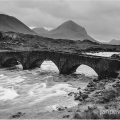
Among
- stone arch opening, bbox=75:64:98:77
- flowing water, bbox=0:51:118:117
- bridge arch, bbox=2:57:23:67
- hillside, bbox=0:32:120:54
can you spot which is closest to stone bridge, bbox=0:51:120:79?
bridge arch, bbox=2:57:23:67

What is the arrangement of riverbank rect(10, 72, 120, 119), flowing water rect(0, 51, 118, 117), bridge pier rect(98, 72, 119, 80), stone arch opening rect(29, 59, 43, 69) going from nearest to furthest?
riverbank rect(10, 72, 120, 119)
flowing water rect(0, 51, 118, 117)
bridge pier rect(98, 72, 119, 80)
stone arch opening rect(29, 59, 43, 69)

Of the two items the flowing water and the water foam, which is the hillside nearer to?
the flowing water

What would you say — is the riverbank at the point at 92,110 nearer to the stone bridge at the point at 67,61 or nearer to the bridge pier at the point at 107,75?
the bridge pier at the point at 107,75

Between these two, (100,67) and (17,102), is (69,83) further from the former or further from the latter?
(17,102)

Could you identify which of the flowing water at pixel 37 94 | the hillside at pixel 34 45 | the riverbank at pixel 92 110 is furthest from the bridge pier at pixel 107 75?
the hillside at pixel 34 45

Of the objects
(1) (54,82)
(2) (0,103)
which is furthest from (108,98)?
(1) (54,82)

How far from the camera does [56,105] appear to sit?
17125mm

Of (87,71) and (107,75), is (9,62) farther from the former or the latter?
(107,75)

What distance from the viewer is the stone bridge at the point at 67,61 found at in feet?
83.8

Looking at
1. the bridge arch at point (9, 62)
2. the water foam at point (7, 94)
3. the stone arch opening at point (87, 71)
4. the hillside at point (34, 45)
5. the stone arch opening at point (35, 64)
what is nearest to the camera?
the water foam at point (7, 94)

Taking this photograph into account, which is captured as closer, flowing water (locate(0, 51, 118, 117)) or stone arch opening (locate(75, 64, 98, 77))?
flowing water (locate(0, 51, 118, 117))

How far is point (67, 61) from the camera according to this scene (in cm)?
3144

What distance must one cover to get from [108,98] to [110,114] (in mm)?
3884

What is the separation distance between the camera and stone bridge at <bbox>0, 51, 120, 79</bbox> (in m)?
25.5
